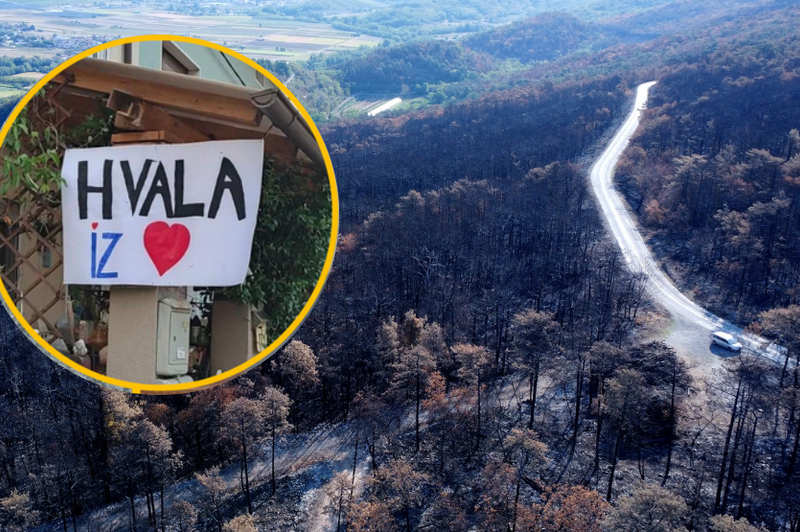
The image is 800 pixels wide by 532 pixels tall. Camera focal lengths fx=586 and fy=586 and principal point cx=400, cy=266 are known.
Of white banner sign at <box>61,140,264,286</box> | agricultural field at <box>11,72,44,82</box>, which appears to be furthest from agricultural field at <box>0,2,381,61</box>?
Answer: white banner sign at <box>61,140,264,286</box>

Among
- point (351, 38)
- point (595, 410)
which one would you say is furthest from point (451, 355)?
point (351, 38)

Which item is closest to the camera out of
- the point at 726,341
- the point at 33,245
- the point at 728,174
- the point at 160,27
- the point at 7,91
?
the point at 33,245

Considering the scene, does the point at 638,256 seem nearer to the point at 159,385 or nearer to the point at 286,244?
the point at 286,244

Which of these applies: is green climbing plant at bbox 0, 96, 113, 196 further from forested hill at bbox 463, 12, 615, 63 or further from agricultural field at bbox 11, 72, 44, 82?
forested hill at bbox 463, 12, 615, 63

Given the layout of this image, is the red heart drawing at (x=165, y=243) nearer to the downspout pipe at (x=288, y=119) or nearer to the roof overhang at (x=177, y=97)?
the roof overhang at (x=177, y=97)

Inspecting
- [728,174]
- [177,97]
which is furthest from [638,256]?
[177,97]

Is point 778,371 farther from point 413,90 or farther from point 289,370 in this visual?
point 413,90
